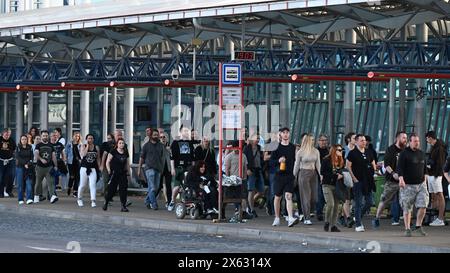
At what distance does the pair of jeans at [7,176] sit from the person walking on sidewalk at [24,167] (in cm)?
203

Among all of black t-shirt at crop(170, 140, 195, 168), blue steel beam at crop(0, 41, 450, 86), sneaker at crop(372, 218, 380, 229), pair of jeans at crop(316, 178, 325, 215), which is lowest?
sneaker at crop(372, 218, 380, 229)

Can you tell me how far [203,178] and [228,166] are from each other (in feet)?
2.30

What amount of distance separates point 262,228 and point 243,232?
43 cm

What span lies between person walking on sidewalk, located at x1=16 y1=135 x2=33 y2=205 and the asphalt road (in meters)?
5.37

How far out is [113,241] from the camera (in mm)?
23719

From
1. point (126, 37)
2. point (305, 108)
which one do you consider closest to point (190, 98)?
point (305, 108)

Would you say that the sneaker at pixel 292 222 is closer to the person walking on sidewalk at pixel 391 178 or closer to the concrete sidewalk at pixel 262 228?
the concrete sidewalk at pixel 262 228

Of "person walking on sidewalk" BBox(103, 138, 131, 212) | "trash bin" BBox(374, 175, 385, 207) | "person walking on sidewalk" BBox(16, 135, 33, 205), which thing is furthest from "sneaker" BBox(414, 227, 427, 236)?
"person walking on sidewalk" BBox(16, 135, 33, 205)

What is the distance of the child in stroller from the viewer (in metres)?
28.6

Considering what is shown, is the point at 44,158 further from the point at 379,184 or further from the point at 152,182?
the point at 379,184

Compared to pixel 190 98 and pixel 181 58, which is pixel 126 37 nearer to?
pixel 181 58

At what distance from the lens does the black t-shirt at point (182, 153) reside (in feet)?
101

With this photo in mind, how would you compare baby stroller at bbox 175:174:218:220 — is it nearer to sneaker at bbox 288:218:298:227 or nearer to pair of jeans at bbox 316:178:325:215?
pair of jeans at bbox 316:178:325:215

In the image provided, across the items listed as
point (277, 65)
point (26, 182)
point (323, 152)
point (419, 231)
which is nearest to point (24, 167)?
point (26, 182)
